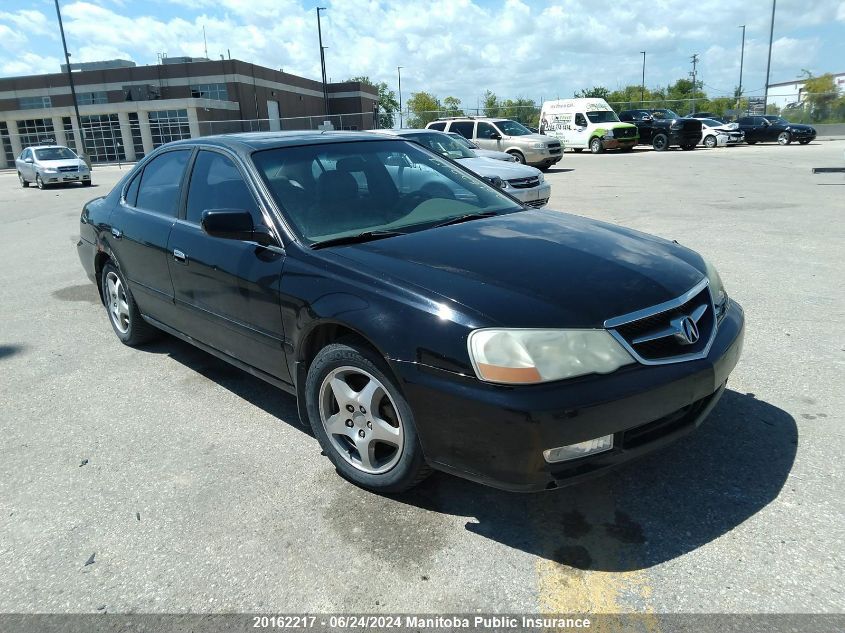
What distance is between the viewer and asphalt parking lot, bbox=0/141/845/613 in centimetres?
242

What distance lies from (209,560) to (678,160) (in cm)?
2521

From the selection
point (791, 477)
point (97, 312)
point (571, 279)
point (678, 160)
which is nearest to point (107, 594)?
point (571, 279)

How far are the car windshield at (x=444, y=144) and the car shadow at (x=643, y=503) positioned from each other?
33.9 feet

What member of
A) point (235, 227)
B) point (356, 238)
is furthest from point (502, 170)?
point (235, 227)

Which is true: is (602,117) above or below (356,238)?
above

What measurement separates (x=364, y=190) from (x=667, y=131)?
103 feet

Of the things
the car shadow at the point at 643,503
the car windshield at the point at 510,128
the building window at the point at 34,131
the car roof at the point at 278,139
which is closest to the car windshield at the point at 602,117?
the car windshield at the point at 510,128

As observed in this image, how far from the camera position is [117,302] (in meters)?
5.33

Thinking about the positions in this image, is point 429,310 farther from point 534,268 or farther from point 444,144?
point 444,144

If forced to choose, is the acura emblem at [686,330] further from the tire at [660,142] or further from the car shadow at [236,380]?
the tire at [660,142]

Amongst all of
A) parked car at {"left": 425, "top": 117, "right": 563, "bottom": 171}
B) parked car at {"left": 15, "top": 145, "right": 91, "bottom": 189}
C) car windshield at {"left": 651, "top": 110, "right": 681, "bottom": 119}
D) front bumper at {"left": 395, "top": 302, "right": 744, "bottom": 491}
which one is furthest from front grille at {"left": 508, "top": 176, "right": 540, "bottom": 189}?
car windshield at {"left": 651, "top": 110, "right": 681, "bottom": 119}

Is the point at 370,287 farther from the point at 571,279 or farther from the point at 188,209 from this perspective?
the point at 188,209

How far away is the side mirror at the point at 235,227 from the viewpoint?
3318 mm

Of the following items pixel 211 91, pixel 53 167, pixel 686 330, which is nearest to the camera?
pixel 686 330
